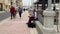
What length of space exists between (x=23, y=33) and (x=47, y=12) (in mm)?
3255

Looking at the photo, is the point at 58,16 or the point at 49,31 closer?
the point at 49,31

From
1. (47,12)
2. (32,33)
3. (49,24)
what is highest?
(47,12)

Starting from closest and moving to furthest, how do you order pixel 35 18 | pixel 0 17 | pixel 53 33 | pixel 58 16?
pixel 53 33 → pixel 58 16 → pixel 35 18 → pixel 0 17

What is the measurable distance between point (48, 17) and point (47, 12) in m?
0.26

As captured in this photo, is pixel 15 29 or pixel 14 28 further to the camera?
pixel 14 28

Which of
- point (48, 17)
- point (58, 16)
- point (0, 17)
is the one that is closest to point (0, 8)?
point (0, 17)

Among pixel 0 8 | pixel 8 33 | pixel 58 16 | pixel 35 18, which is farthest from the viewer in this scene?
pixel 0 8

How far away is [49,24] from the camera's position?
9688 mm

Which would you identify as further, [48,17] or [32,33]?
[32,33]

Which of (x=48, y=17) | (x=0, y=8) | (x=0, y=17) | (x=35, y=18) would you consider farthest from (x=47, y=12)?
(x=0, y=8)

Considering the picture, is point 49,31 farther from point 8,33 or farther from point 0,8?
point 0,8

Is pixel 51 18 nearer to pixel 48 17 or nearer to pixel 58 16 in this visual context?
pixel 48 17

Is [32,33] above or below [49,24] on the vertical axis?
below

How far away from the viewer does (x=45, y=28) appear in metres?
9.62
